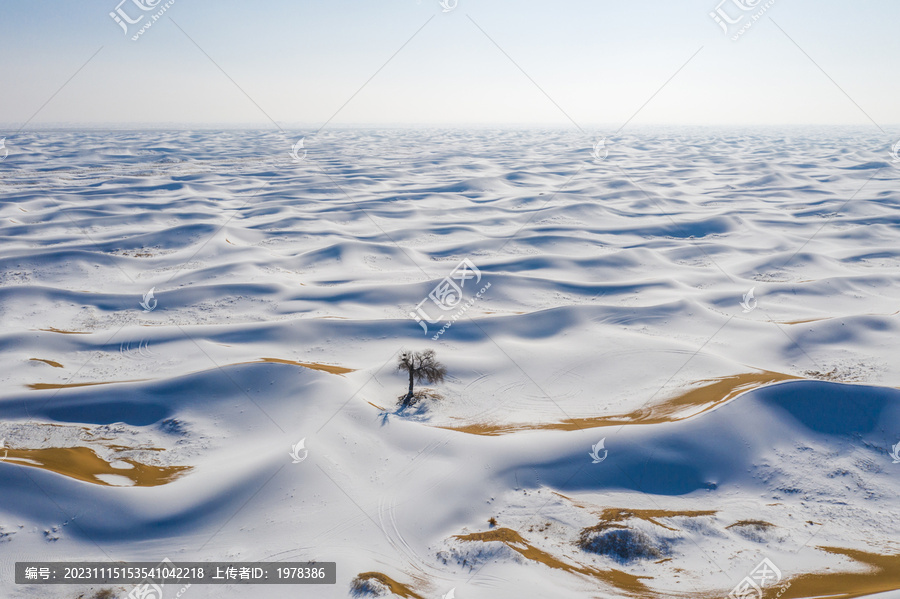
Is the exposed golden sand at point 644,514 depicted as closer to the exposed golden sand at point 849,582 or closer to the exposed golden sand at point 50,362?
the exposed golden sand at point 849,582

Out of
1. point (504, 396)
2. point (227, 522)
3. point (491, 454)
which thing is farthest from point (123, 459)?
point (504, 396)

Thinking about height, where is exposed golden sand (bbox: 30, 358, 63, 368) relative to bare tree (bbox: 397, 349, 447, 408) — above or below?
above

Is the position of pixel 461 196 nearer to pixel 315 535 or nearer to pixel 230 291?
pixel 230 291

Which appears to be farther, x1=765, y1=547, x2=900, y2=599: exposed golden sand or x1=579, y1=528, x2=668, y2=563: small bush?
x1=579, y1=528, x2=668, y2=563: small bush

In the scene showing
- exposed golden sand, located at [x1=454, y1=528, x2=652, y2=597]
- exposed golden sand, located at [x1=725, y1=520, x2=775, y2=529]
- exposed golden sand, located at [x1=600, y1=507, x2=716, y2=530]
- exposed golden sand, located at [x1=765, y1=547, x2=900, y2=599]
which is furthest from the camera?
exposed golden sand, located at [x1=600, y1=507, x2=716, y2=530]

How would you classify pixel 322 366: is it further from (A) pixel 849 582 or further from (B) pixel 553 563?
(A) pixel 849 582

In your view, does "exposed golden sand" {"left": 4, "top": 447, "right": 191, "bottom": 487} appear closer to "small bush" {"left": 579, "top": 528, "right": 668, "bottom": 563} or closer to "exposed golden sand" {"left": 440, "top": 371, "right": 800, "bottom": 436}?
"exposed golden sand" {"left": 440, "top": 371, "right": 800, "bottom": 436}

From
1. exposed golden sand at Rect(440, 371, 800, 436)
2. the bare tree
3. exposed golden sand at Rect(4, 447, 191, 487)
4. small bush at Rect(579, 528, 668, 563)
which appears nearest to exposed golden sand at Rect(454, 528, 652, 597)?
small bush at Rect(579, 528, 668, 563)
